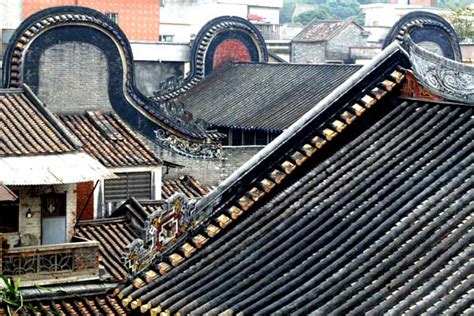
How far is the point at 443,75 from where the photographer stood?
44.4ft

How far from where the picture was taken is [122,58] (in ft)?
111

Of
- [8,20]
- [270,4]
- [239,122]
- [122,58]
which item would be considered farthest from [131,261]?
[270,4]

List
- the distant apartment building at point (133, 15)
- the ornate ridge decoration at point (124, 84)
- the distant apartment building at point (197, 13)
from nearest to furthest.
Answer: the ornate ridge decoration at point (124, 84), the distant apartment building at point (133, 15), the distant apartment building at point (197, 13)

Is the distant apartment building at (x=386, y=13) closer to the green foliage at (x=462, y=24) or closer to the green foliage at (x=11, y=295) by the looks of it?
the green foliage at (x=462, y=24)

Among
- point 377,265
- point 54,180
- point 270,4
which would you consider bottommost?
point 270,4

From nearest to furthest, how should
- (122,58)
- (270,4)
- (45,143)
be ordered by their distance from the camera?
(45,143)
(122,58)
(270,4)

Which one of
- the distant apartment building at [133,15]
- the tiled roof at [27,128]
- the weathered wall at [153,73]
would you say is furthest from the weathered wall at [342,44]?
the tiled roof at [27,128]

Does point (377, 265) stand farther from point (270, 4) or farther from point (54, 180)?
point (270, 4)

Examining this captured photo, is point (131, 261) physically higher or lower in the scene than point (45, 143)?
higher

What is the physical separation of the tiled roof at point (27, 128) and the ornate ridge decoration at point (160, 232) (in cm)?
1192

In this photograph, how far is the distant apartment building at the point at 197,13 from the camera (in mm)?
65438

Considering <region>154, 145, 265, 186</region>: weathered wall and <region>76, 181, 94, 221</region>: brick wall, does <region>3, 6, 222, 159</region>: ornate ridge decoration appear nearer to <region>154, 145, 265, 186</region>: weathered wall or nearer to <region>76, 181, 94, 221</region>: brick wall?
<region>154, 145, 265, 186</region>: weathered wall

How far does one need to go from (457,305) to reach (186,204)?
4.23 metres

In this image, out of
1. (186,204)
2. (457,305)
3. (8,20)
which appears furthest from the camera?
(8,20)
